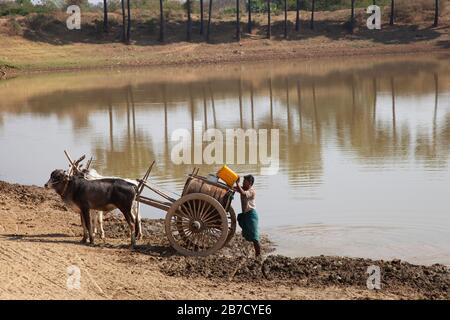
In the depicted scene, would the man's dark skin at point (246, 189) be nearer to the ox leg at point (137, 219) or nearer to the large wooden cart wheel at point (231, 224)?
the large wooden cart wheel at point (231, 224)

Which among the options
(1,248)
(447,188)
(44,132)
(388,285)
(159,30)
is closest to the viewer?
(388,285)

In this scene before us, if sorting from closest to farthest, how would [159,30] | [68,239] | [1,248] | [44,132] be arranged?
[1,248], [68,239], [44,132], [159,30]

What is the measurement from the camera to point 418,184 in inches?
607

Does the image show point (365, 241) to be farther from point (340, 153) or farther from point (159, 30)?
point (159, 30)

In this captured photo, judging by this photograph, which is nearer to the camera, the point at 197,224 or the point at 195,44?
the point at 197,224

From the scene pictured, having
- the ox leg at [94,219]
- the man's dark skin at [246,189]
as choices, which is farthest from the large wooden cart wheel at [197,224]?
the ox leg at [94,219]

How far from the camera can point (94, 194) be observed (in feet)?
36.6

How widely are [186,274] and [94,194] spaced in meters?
2.15

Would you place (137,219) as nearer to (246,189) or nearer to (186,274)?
(246,189)

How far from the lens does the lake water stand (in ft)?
42.0

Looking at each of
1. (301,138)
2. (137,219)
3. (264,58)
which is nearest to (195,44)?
(264,58)

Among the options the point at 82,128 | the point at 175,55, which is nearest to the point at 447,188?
the point at 82,128

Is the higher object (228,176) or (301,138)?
(228,176)

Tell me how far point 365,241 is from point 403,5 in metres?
60.5
